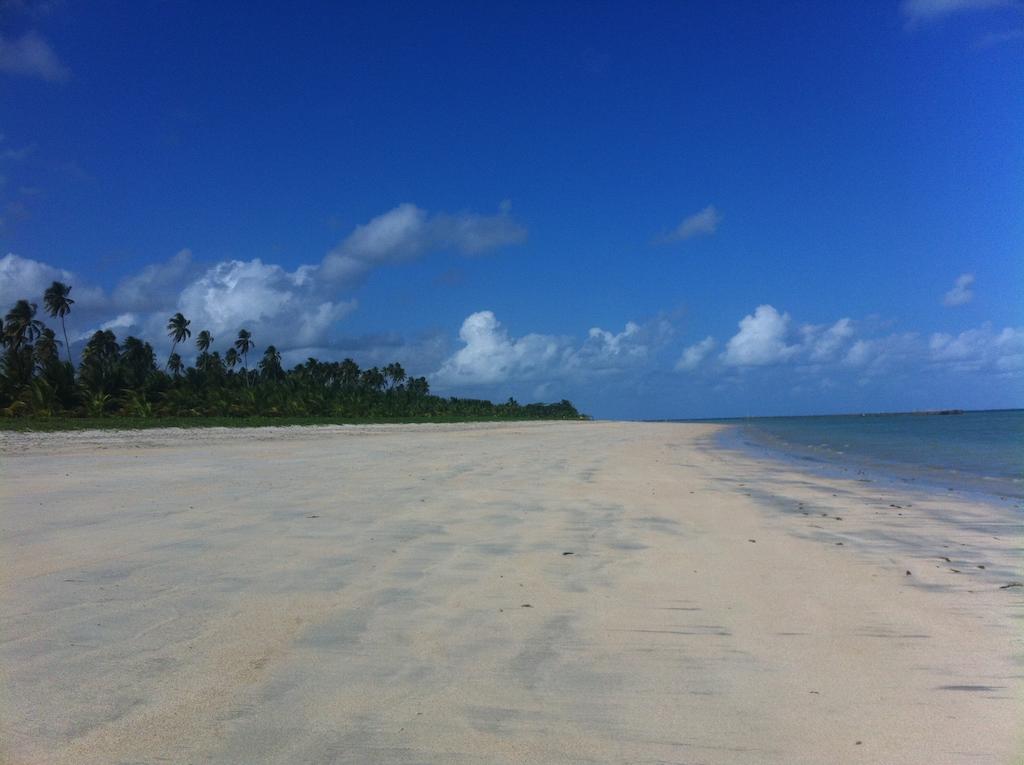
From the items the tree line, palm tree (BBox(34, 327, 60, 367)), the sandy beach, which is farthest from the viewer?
palm tree (BBox(34, 327, 60, 367))

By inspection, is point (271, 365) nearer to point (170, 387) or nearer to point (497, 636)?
point (170, 387)

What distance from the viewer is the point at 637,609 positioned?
4.65m

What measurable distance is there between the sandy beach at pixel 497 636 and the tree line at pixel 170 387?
3984 cm

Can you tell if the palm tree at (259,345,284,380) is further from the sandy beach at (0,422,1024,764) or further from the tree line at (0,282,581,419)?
the sandy beach at (0,422,1024,764)

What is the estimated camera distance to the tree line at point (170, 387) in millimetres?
41781

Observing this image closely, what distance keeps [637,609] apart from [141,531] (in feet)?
16.4

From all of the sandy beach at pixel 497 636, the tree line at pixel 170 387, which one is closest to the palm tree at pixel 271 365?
the tree line at pixel 170 387

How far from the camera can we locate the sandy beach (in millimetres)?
2910

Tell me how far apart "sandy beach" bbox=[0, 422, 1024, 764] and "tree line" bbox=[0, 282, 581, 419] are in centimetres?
3984

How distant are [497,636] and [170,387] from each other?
53697 mm

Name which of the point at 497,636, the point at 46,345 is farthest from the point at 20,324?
the point at 497,636

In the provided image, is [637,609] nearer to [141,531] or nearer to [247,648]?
[247,648]

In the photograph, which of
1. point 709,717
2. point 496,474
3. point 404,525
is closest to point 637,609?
point 709,717

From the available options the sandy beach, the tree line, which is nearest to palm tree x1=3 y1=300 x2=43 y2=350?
the tree line
